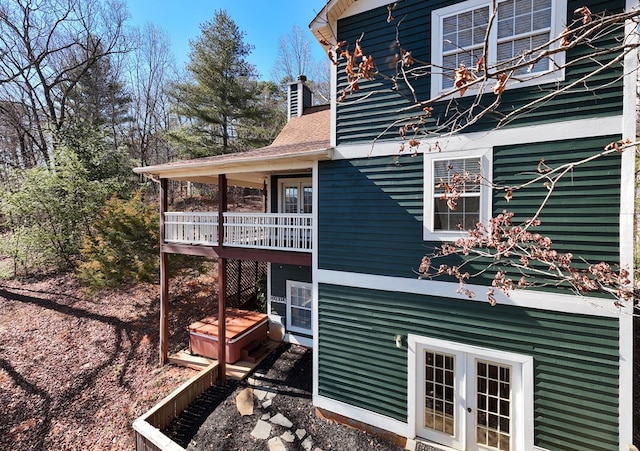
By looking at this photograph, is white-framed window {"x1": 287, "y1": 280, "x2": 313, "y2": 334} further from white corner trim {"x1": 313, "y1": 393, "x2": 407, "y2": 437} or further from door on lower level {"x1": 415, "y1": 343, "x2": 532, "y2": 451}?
door on lower level {"x1": 415, "y1": 343, "x2": 532, "y2": 451}

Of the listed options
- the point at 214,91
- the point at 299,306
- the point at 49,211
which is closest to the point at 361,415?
the point at 299,306

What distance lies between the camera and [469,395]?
4.68 meters

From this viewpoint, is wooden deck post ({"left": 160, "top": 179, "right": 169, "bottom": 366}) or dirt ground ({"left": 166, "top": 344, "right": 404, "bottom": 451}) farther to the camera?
wooden deck post ({"left": 160, "top": 179, "right": 169, "bottom": 366})

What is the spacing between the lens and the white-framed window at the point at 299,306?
8672 mm

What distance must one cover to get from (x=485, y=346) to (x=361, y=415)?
8.52ft

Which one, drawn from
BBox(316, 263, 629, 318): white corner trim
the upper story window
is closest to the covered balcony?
BBox(316, 263, 629, 318): white corner trim

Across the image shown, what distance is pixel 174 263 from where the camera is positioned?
988 centimetres

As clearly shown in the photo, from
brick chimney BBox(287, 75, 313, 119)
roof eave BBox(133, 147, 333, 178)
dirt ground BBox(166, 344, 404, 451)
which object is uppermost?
brick chimney BBox(287, 75, 313, 119)

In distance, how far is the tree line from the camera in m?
12.2

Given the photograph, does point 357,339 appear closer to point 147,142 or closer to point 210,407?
point 210,407

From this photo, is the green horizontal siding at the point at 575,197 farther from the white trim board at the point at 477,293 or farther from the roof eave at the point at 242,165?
the roof eave at the point at 242,165

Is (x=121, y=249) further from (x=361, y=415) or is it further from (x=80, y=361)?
(x=361, y=415)

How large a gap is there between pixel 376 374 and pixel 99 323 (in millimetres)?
9603

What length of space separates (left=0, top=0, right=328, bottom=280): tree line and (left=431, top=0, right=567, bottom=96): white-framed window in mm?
10304
